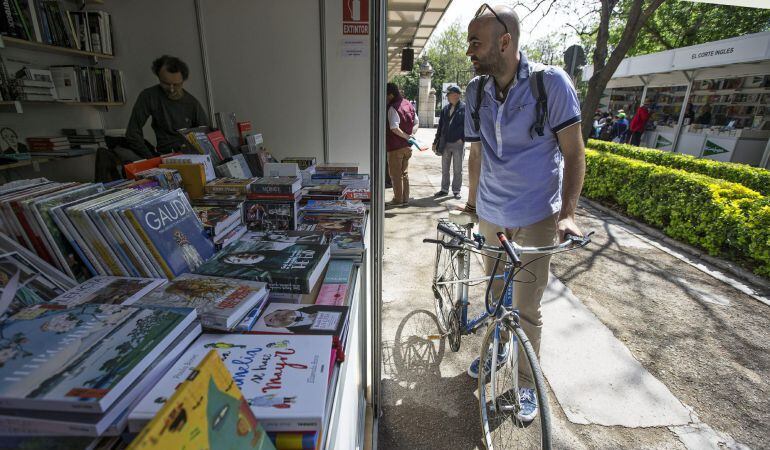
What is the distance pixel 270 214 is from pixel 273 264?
1.81 feet

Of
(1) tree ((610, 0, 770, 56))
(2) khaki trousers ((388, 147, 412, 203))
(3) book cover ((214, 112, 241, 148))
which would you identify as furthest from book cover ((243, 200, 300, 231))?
(1) tree ((610, 0, 770, 56))

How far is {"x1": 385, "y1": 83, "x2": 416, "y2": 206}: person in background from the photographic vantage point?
17.9ft

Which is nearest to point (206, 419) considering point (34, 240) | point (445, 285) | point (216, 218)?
point (34, 240)

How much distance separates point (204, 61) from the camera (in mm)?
3088

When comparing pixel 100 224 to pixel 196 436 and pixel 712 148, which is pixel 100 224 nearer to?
pixel 196 436

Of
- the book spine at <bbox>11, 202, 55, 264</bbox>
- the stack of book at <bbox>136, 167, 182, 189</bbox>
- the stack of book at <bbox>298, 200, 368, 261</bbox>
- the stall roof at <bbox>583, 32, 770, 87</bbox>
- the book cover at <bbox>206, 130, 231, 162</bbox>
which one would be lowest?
the stack of book at <bbox>298, 200, 368, 261</bbox>

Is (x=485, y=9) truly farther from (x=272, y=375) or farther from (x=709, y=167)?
(x=709, y=167)

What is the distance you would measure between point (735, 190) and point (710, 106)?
1066 cm

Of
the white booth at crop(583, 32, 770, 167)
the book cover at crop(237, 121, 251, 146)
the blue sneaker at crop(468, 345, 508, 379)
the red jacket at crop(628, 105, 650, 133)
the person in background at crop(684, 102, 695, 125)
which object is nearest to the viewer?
the blue sneaker at crop(468, 345, 508, 379)

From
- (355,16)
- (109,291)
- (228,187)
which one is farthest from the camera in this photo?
(355,16)

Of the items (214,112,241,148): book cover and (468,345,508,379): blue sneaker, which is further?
(214,112,241,148): book cover

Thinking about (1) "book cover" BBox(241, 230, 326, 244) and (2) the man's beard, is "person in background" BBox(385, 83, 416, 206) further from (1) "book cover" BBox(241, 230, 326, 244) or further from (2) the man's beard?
(1) "book cover" BBox(241, 230, 326, 244)

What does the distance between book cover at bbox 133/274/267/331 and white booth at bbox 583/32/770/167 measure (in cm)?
1269

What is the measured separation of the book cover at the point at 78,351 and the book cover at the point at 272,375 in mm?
58
